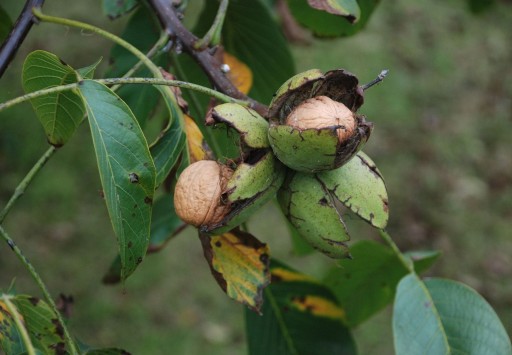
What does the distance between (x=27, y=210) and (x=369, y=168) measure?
2.69m

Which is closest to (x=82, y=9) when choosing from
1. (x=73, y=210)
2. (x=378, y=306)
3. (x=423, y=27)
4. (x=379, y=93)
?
(x=73, y=210)

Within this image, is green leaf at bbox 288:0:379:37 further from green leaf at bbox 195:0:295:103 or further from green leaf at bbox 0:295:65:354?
green leaf at bbox 0:295:65:354

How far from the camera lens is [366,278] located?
4.63 feet

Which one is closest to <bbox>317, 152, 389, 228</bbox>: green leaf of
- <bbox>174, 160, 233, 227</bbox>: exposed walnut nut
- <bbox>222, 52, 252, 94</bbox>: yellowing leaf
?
<bbox>174, 160, 233, 227</bbox>: exposed walnut nut

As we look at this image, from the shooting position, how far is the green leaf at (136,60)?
4.42ft

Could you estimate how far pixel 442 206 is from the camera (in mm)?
3670

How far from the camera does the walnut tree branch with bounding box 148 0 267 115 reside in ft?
3.17

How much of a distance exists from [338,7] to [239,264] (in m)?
0.43

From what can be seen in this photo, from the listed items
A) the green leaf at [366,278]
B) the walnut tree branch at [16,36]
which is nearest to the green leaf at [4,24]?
the walnut tree branch at [16,36]

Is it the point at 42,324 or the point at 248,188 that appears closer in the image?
the point at 248,188

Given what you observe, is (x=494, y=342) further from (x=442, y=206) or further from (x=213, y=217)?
(x=442, y=206)

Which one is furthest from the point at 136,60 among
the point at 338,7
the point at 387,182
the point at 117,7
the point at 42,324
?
the point at 387,182

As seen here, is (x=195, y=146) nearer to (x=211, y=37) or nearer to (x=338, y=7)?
(x=211, y=37)

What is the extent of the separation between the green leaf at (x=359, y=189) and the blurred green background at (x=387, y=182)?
1939 millimetres
